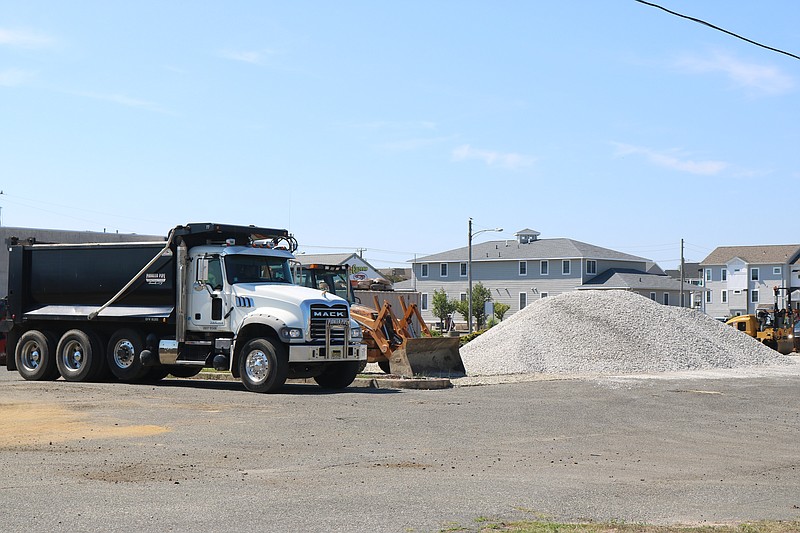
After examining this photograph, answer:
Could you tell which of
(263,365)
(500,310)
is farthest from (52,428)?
(500,310)

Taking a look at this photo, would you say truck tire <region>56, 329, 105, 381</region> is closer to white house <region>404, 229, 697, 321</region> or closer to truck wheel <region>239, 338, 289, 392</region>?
truck wheel <region>239, 338, 289, 392</region>

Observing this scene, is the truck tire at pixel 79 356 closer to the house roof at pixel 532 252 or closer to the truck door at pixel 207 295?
the truck door at pixel 207 295

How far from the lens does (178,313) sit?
21766mm

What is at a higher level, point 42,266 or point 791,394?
point 42,266

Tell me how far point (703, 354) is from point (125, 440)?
25249mm

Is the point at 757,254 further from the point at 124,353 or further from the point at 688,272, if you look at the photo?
the point at 124,353

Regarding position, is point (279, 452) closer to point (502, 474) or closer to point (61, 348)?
point (502, 474)

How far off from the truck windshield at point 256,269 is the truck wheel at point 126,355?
109 inches

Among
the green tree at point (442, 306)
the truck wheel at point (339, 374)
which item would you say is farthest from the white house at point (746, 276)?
the truck wheel at point (339, 374)

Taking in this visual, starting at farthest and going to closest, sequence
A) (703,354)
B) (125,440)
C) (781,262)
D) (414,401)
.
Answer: (781,262), (703,354), (414,401), (125,440)

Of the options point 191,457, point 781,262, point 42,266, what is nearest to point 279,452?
point 191,457

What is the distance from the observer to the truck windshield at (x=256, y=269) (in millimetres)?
21484

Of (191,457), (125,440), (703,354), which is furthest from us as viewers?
(703,354)

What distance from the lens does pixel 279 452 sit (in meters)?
12.4
